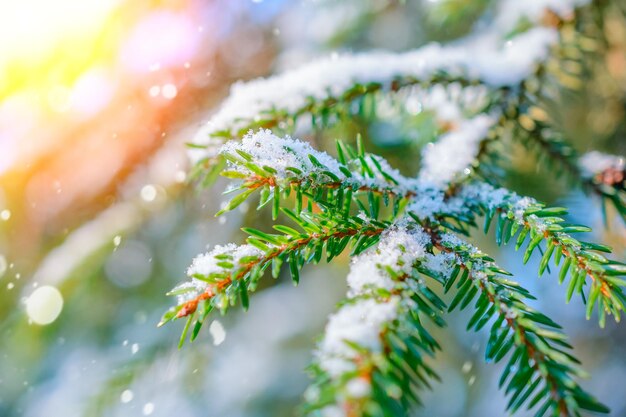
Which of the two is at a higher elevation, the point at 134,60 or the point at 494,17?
the point at 134,60

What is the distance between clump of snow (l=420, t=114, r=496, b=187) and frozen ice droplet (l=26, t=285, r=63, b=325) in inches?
50.3

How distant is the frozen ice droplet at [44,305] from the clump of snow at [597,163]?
5.01 feet

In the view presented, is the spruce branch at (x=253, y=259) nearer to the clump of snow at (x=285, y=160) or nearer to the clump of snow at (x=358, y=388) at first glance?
the clump of snow at (x=285, y=160)

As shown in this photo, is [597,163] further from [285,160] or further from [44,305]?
[44,305]

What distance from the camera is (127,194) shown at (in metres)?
1.59

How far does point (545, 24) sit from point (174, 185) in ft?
3.73

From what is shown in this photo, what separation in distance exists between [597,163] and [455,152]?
334 millimetres

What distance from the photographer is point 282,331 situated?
6.73ft

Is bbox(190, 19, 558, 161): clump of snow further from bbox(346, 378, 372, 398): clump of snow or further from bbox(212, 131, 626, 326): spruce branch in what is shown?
bbox(346, 378, 372, 398): clump of snow

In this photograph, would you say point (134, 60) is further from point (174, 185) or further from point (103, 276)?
point (103, 276)

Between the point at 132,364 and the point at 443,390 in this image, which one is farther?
the point at 443,390

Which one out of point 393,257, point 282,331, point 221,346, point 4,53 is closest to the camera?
point 393,257

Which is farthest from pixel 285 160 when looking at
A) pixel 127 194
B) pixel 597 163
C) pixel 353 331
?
pixel 127 194

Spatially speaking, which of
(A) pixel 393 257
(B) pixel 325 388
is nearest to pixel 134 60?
(A) pixel 393 257
